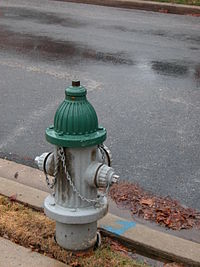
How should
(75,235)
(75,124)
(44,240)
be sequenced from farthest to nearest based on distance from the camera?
1. (44,240)
2. (75,235)
3. (75,124)

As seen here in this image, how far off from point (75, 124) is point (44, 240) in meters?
0.97

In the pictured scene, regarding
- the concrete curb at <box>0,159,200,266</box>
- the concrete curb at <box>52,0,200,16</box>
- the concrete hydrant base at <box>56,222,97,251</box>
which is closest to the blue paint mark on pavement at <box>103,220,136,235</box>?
the concrete curb at <box>0,159,200,266</box>

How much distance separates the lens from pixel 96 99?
7305 mm

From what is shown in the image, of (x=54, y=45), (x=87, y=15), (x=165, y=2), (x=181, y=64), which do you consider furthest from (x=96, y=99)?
(x=165, y=2)

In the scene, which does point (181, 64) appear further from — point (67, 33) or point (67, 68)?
point (67, 33)

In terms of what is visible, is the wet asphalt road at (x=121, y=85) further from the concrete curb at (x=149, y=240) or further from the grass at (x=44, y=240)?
the grass at (x=44, y=240)

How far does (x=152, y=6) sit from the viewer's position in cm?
1532

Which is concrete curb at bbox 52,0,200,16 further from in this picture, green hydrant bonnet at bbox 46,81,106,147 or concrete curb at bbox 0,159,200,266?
green hydrant bonnet at bbox 46,81,106,147

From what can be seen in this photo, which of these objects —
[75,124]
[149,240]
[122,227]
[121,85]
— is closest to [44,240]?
[122,227]

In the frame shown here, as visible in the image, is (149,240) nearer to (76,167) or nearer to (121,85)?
(76,167)

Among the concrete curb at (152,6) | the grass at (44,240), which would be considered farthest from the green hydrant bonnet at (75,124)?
the concrete curb at (152,6)

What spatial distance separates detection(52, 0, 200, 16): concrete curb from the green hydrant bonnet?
12176 millimetres

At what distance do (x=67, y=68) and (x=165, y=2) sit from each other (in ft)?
25.2

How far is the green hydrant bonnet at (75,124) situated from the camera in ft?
10.7
